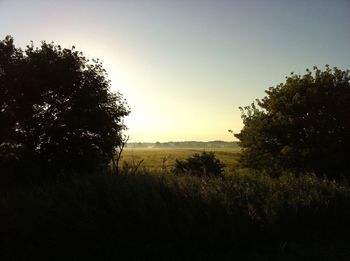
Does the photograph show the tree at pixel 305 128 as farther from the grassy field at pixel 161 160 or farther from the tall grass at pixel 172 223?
the tall grass at pixel 172 223

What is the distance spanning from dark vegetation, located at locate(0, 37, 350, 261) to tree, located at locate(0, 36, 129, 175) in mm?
46

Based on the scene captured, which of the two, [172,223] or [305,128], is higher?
[305,128]

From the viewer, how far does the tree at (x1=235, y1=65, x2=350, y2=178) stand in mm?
25500

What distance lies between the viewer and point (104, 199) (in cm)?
1121

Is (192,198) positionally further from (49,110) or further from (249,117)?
(249,117)

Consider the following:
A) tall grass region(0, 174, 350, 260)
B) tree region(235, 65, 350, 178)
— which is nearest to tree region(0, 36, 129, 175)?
tall grass region(0, 174, 350, 260)

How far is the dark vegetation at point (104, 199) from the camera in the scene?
9.45m

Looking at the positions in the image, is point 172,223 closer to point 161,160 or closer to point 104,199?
point 104,199

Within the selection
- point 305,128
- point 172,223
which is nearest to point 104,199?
point 172,223

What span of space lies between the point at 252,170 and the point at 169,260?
20732mm

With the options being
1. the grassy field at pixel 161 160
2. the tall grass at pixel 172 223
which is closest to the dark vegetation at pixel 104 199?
the tall grass at pixel 172 223

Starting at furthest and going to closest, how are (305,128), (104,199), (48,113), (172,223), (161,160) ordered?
(161,160) < (305,128) < (48,113) < (104,199) < (172,223)

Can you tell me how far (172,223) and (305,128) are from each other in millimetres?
18666

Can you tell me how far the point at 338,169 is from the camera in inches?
992
